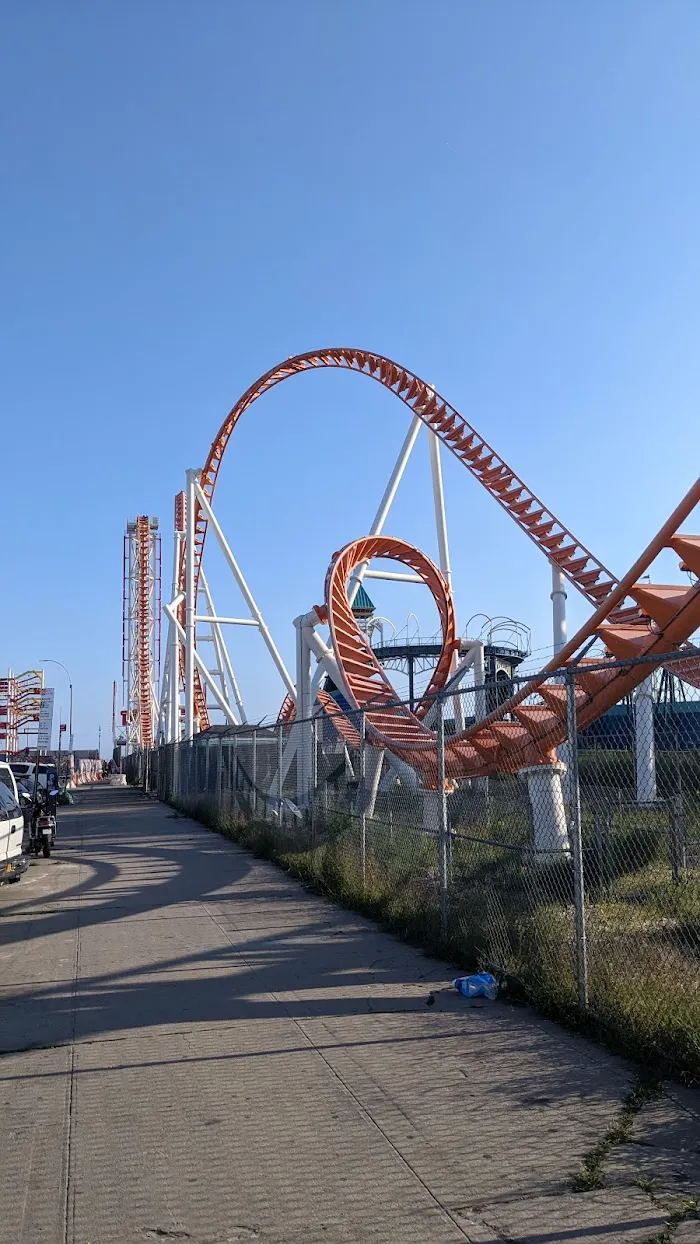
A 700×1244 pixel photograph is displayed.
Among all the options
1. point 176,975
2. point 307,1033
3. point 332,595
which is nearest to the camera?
point 307,1033

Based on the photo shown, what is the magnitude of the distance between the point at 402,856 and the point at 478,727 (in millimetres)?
3461

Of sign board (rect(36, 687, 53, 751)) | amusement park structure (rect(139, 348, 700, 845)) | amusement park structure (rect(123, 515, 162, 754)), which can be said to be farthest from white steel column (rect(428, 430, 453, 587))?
sign board (rect(36, 687, 53, 751))

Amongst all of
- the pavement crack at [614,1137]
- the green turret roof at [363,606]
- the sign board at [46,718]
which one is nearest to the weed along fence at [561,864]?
the pavement crack at [614,1137]

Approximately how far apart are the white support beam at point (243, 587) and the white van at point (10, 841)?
1479 centimetres

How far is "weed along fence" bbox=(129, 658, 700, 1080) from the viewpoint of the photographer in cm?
588

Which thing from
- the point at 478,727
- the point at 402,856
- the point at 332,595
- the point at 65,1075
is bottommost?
the point at 65,1075

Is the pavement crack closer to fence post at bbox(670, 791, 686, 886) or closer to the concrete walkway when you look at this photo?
the concrete walkway

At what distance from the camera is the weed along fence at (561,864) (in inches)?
231

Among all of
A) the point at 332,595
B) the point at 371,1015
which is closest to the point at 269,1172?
the point at 371,1015

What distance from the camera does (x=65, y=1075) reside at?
5520 mm

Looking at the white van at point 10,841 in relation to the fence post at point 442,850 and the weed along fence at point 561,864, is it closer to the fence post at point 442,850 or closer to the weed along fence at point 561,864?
the weed along fence at point 561,864

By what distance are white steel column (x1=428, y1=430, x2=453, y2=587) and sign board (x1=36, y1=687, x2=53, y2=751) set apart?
209 feet

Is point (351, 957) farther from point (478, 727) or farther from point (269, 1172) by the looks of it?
point (478, 727)

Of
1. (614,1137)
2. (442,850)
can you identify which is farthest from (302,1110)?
(442,850)
